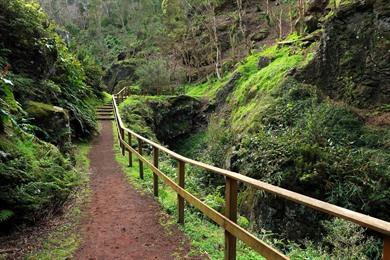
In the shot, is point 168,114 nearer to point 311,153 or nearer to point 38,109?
point 38,109

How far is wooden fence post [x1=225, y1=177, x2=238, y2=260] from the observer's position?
3.88m

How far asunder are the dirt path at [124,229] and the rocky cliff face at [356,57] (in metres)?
8.22

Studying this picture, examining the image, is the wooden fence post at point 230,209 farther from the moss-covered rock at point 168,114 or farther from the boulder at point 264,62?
the moss-covered rock at point 168,114

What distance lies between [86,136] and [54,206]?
970cm

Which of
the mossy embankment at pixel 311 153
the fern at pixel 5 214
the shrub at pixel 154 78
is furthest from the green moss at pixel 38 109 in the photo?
the shrub at pixel 154 78

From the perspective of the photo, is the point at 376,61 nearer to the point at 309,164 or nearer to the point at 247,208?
the point at 309,164

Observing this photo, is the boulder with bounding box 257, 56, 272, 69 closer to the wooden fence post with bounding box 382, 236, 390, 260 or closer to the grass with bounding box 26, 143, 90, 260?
the grass with bounding box 26, 143, 90, 260

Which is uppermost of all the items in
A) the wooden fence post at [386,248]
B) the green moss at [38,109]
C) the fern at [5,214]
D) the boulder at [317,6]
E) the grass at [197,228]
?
the boulder at [317,6]

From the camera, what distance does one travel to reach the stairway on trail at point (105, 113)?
71.4 feet

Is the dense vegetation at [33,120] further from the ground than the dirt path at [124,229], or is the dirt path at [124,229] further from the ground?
the dense vegetation at [33,120]

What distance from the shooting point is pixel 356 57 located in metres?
12.7

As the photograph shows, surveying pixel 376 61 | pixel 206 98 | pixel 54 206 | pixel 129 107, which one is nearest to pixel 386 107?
pixel 376 61

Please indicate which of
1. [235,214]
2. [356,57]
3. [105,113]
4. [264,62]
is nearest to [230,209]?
[235,214]

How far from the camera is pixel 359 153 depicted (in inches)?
393
